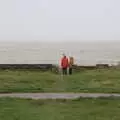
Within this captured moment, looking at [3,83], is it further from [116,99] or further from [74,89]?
[116,99]

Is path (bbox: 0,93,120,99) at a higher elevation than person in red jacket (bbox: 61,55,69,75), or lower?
lower

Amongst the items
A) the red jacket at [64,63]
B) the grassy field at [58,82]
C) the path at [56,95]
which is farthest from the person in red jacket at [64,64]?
the path at [56,95]

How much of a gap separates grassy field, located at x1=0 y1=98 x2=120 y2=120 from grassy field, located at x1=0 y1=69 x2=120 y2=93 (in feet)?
11.9

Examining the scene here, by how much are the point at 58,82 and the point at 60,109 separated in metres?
8.68

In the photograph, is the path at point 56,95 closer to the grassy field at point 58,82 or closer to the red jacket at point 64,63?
the grassy field at point 58,82

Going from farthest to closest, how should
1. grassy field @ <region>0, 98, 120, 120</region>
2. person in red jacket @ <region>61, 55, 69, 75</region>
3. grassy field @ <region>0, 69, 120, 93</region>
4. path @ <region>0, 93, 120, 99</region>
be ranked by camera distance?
1. person in red jacket @ <region>61, 55, 69, 75</region>
2. grassy field @ <region>0, 69, 120, 93</region>
3. path @ <region>0, 93, 120, 99</region>
4. grassy field @ <region>0, 98, 120, 120</region>

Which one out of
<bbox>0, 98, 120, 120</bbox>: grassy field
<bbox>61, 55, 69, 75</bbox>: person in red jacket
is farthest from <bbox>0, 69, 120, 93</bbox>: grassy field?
<bbox>0, 98, 120, 120</bbox>: grassy field

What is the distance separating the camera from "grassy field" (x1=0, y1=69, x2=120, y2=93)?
25.1 metres

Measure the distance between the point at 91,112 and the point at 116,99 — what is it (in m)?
3.00

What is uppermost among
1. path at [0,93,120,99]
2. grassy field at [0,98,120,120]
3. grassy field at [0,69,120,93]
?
grassy field at [0,69,120,93]

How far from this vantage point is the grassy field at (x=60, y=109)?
18156 millimetres

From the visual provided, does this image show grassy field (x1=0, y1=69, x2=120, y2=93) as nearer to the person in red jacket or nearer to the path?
the person in red jacket

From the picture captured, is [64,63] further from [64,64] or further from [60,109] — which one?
[60,109]

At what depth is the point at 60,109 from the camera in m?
19.6
